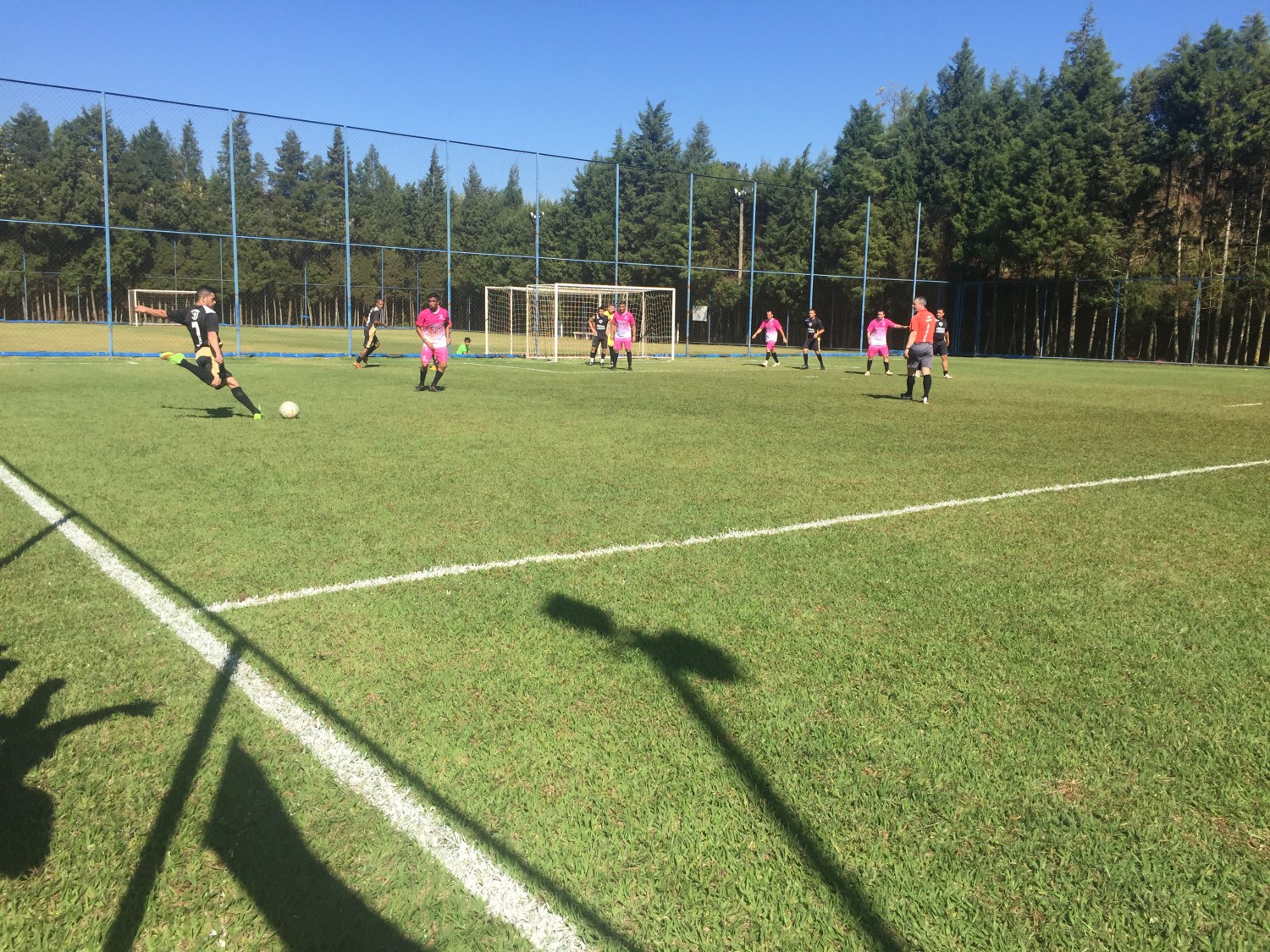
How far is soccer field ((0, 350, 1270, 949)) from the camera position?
2311 millimetres

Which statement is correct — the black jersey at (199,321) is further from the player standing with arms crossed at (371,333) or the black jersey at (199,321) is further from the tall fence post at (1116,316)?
the tall fence post at (1116,316)

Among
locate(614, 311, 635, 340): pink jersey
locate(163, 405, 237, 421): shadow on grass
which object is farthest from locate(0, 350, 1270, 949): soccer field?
locate(614, 311, 635, 340): pink jersey

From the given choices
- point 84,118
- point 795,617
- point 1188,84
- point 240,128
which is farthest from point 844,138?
point 795,617

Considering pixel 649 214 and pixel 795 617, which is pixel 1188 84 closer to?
pixel 649 214

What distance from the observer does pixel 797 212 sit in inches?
1801

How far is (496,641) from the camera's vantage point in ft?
13.2

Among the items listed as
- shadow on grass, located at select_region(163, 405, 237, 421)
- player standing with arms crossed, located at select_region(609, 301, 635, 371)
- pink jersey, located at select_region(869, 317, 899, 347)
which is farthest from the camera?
player standing with arms crossed, located at select_region(609, 301, 635, 371)

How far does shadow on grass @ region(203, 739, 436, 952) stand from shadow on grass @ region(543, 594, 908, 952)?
107cm

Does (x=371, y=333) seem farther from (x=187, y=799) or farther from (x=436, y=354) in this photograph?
(x=187, y=799)

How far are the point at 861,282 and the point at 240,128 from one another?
28.1 m

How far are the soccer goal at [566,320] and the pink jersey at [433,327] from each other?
14093 millimetres

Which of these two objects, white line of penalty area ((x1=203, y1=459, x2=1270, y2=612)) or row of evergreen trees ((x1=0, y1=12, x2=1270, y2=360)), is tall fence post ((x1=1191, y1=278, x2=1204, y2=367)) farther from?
white line of penalty area ((x1=203, y1=459, x2=1270, y2=612))

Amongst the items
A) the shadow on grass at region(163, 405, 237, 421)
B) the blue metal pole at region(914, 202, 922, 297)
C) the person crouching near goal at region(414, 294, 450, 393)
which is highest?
the blue metal pole at region(914, 202, 922, 297)

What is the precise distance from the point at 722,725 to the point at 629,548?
8.00ft
